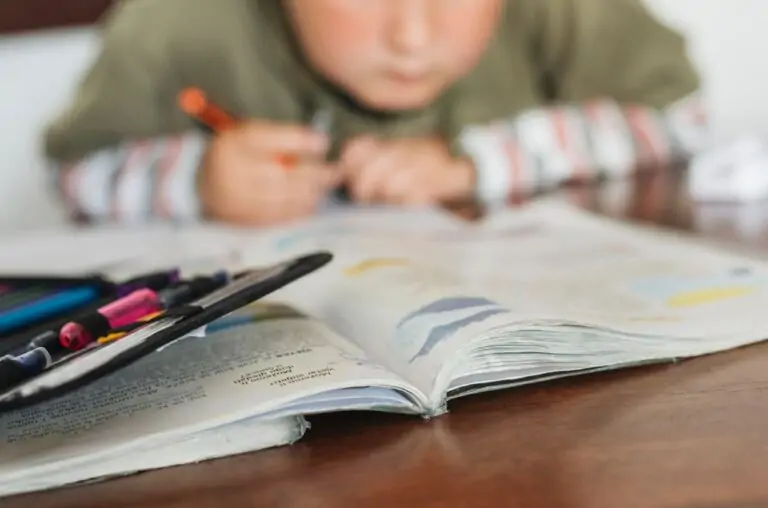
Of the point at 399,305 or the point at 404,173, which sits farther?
the point at 404,173

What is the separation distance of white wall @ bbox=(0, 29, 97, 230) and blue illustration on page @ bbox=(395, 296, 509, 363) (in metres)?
0.94

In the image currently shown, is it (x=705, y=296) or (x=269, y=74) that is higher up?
(x=269, y=74)

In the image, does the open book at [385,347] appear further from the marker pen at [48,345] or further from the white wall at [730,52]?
the white wall at [730,52]

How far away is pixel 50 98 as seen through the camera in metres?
1.23

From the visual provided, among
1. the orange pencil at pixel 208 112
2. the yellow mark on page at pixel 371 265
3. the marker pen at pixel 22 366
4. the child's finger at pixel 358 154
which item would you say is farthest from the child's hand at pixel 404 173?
the marker pen at pixel 22 366

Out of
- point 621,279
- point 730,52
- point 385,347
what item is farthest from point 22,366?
point 730,52

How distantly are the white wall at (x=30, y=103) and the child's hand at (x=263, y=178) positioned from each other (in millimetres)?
499

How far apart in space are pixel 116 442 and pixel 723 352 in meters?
0.21

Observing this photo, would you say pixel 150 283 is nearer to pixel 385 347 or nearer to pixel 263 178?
pixel 385 347

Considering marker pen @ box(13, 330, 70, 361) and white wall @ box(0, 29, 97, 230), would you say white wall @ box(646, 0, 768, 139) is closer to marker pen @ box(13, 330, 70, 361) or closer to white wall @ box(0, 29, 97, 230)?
white wall @ box(0, 29, 97, 230)

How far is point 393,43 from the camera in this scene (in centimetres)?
81

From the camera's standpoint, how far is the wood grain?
3.72ft

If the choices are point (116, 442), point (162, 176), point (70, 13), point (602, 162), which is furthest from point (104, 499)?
point (70, 13)

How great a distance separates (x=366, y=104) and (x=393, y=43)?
10cm
